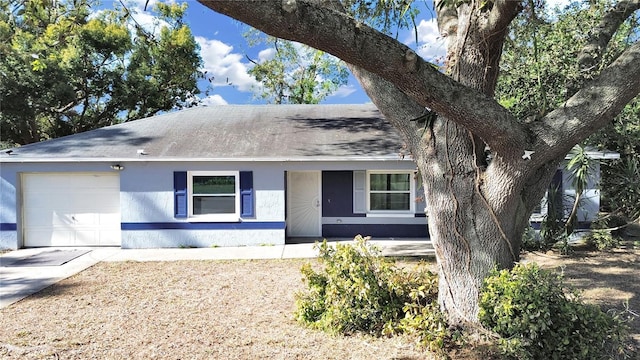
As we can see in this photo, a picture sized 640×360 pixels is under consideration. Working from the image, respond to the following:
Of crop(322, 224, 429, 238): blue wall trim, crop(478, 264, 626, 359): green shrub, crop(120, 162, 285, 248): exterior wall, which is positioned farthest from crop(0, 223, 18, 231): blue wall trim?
crop(478, 264, 626, 359): green shrub

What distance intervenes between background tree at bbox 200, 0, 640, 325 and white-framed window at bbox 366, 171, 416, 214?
7.32 metres

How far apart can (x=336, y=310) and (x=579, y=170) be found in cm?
756

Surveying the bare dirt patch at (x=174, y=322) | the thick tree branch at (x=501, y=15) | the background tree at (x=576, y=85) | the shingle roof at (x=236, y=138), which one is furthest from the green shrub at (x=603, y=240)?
the thick tree branch at (x=501, y=15)

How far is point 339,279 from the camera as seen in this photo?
5.11 meters

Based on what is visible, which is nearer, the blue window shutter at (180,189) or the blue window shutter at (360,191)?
the blue window shutter at (180,189)

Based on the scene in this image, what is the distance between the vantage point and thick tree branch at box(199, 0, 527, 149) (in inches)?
108

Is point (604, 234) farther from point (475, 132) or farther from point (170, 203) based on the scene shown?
point (170, 203)

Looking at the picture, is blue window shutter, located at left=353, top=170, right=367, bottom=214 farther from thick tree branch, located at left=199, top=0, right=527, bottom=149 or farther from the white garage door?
thick tree branch, located at left=199, top=0, right=527, bottom=149

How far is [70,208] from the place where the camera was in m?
11.2

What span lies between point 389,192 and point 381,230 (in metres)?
1.17

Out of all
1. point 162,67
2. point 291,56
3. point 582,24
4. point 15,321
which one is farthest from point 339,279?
point 291,56

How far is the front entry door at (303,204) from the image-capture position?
40.6 ft

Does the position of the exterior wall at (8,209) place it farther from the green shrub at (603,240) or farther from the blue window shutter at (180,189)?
the green shrub at (603,240)

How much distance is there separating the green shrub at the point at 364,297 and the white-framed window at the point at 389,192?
672 cm
